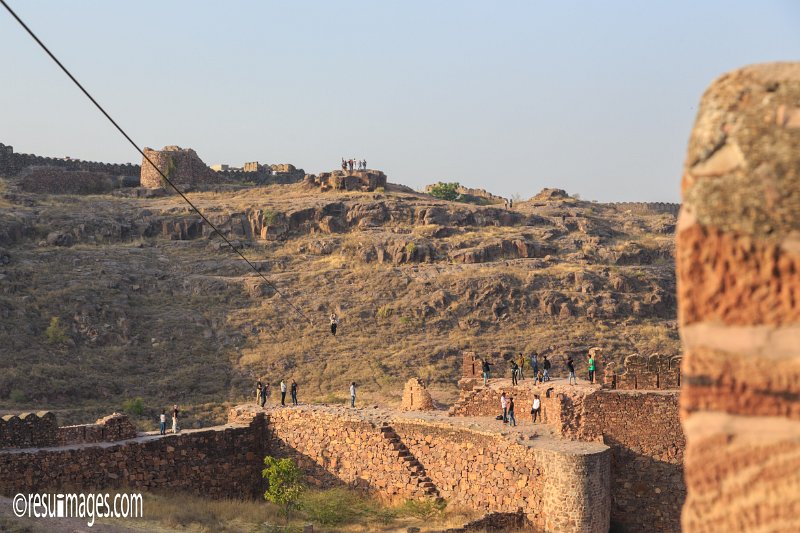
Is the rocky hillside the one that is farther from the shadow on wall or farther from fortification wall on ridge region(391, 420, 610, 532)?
the shadow on wall

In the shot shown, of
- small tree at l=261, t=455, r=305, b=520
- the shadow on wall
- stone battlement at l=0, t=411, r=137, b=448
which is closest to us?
stone battlement at l=0, t=411, r=137, b=448

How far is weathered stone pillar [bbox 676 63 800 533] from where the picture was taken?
2660mm

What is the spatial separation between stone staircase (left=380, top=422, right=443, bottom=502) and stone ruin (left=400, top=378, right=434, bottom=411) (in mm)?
2683

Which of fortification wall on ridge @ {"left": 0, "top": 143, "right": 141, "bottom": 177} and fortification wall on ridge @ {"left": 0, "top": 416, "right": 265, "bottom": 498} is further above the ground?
fortification wall on ridge @ {"left": 0, "top": 143, "right": 141, "bottom": 177}

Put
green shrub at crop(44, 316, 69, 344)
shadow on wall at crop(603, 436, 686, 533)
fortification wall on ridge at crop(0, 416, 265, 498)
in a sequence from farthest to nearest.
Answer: green shrub at crop(44, 316, 69, 344)
shadow on wall at crop(603, 436, 686, 533)
fortification wall on ridge at crop(0, 416, 265, 498)

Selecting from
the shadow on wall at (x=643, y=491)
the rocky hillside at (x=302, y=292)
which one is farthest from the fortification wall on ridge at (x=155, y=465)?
the shadow on wall at (x=643, y=491)

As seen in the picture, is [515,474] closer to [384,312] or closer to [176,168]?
[384,312]

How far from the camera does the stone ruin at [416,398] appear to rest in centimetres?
2612

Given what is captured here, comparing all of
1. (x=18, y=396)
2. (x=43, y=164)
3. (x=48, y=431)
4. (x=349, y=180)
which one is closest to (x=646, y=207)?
(x=349, y=180)

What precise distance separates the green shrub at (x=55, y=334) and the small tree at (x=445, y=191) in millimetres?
30358

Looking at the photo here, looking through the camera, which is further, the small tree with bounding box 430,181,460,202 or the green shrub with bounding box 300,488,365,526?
the small tree with bounding box 430,181,460,202

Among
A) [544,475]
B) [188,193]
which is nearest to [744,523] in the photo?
[544,475]

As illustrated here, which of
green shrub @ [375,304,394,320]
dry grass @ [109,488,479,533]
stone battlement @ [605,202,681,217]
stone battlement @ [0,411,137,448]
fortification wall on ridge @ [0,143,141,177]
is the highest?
fortification wall on ridge @ [0,143,141,177]

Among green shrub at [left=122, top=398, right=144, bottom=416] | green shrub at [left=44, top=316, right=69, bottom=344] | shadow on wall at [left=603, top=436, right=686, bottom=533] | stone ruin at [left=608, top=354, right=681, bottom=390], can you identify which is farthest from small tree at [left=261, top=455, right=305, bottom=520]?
green shrub at [left=44, top=316, right=69, bottom=344]
